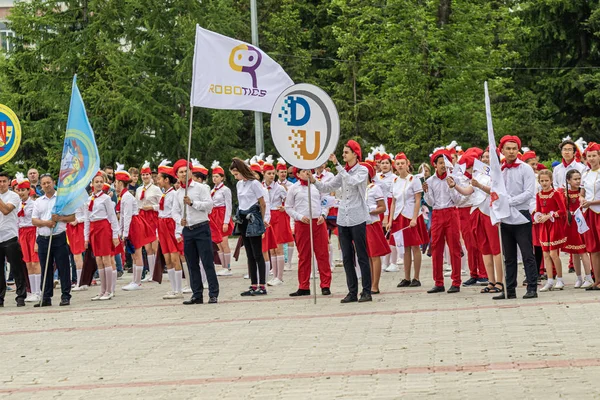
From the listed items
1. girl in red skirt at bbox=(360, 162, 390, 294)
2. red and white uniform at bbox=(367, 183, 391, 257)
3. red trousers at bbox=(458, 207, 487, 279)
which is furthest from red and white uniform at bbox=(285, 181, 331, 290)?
red trousers at bbox=(458, 207, 487, 279)

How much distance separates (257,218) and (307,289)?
131cm

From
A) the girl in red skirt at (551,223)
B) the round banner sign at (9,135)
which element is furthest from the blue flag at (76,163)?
the girl in red skirt at (551,223)

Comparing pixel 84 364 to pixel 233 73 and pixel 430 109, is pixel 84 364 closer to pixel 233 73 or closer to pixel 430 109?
pixel 233 73

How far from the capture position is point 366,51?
43562 millimetres

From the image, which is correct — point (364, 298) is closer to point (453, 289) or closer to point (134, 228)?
point (453, 289)

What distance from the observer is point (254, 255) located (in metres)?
16.8

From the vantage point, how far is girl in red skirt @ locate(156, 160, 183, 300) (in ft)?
55.9

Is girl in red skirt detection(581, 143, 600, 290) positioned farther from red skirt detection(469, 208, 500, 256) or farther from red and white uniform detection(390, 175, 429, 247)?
red and white uniform detection(390, 175, 429, 247)

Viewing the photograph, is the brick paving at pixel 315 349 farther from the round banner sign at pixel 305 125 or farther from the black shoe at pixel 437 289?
the round banner sign at pixel 305 125

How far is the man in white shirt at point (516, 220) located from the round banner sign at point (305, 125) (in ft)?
7.46

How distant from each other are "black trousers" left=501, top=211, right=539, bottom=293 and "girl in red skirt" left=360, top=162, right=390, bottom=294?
184 centimetres

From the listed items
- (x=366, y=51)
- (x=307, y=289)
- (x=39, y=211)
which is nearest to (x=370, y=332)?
(x=307, y=289)

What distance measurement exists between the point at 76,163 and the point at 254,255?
9.71 ft

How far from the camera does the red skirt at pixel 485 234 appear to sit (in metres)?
15.0
